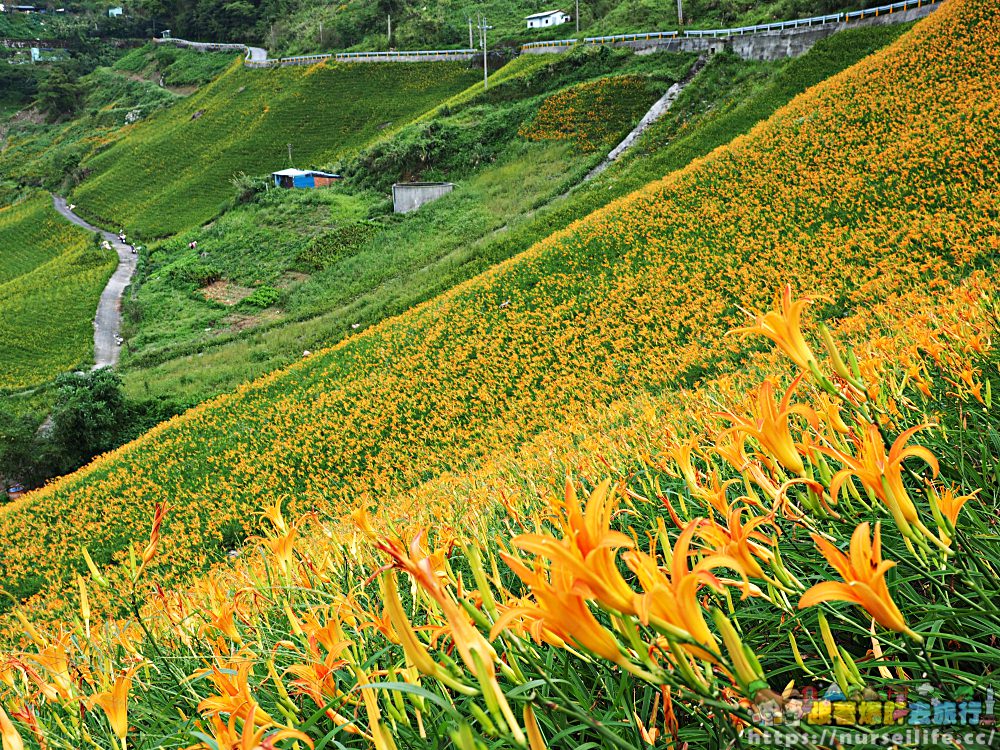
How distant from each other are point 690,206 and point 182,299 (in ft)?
63.5

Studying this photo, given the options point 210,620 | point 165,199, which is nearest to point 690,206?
point 210,620

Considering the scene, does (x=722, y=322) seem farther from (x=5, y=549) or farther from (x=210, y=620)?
(x=5, y=549)

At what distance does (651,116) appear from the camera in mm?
21047

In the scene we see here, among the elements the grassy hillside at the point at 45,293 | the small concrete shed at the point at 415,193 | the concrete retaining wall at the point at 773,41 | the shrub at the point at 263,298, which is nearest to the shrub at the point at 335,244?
the small concrete shed at the point at 415,193

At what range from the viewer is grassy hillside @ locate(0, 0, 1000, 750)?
0.84m

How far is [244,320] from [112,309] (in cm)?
816

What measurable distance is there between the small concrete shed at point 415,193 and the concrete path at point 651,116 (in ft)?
21.9

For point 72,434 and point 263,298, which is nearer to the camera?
point 72,434

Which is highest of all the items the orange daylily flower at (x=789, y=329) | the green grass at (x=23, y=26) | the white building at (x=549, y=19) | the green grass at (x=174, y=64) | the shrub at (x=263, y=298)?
the green grass at (x=23, y=26)

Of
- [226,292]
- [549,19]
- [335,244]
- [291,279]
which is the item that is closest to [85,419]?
[291,279]

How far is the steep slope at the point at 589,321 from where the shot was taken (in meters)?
7.37

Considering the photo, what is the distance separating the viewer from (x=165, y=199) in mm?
36469

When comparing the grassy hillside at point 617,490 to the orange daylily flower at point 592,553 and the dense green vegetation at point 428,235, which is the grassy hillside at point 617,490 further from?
the dense green vegetation at point 428,235

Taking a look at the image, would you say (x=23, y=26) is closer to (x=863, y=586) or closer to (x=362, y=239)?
(x=362, y=239)
